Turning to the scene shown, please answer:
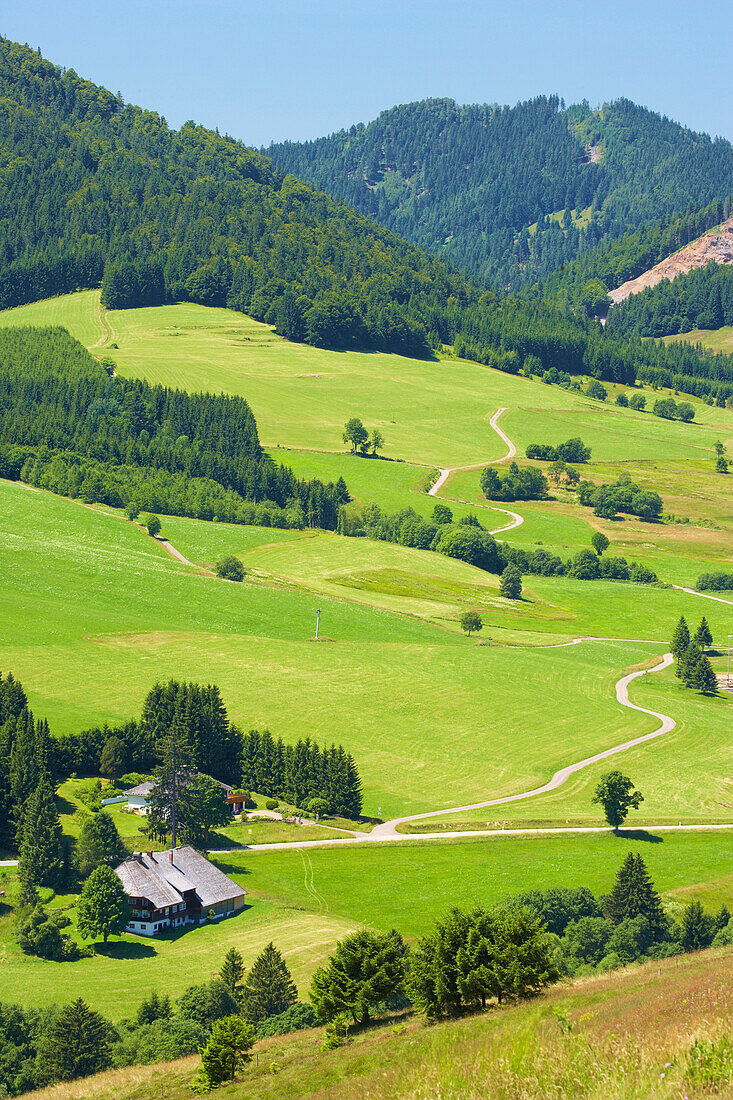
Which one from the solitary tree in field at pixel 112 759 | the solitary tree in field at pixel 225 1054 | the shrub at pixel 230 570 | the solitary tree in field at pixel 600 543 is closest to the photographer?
the solitary tree in field at pixel 225 1054

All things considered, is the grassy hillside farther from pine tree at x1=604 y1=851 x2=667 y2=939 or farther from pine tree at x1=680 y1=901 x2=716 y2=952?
pine tree at x1=604 y1=851 x2=667 y2=939

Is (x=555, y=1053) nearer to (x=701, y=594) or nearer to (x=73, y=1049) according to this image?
(x=73, y=1049)

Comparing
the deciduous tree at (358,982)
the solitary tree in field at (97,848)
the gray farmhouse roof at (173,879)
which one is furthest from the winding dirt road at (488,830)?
the deciduous tree at (358,982)

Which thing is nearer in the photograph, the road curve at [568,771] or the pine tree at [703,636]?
the road curve at [568,771]

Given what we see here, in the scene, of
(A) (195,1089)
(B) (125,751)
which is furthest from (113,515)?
(A) (195,1089)

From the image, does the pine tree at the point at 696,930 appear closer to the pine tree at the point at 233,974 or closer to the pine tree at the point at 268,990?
the pine tree at the point at 268,990

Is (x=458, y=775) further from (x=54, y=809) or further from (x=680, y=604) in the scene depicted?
(x=680, y=604)
